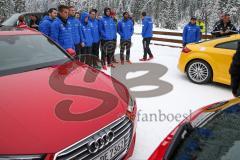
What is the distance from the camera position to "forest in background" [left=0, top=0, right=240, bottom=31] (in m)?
62.4

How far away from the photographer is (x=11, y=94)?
3105 mm

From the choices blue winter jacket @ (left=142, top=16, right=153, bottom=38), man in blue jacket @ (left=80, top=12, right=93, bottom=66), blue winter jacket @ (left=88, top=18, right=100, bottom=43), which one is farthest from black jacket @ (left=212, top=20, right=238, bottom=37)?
man in blue jacket @ (left=80, top=12, right=93, bottom=66)

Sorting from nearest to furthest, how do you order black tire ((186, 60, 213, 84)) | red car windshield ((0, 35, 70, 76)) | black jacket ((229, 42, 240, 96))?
1. red car windshield ((0, 35, 70, 76))
2. black jacket ((229, 42, 240, 96))
3. black tire ((186, 60, 213, 84))

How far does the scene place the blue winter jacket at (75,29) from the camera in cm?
793

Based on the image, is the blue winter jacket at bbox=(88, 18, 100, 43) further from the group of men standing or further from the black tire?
the black tire

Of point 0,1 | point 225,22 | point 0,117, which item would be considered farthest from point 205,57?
point 0,1

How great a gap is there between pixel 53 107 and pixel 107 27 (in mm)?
A: 6727

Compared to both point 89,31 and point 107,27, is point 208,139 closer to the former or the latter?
point 89,31

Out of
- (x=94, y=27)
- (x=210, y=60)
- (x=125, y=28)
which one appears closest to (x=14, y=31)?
(x=94, y=27)

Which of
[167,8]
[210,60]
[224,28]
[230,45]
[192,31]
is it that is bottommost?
[210,60]

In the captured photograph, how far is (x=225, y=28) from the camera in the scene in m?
9.52

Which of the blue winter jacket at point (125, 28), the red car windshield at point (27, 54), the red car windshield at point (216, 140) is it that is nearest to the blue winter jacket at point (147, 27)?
the blue winter jacket at point (125, 28)

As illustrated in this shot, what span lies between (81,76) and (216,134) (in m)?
2.14

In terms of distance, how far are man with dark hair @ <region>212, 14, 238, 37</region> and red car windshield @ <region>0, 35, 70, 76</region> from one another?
21.3 feet
